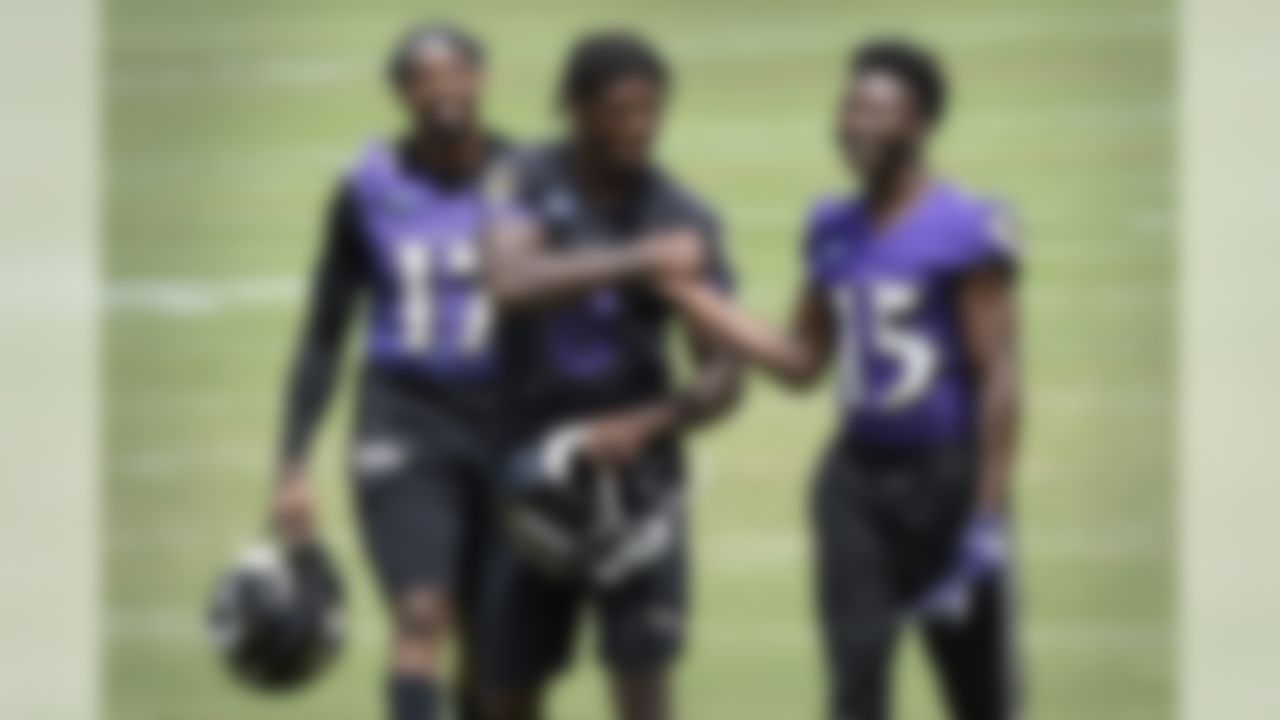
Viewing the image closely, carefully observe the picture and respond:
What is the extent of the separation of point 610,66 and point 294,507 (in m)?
0.69

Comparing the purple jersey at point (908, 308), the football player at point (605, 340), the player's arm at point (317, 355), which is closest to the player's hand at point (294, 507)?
the player's arm at point (317, 355)

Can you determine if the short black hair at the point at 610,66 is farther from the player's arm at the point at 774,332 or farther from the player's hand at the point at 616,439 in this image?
the player's hand at the point at 616,439

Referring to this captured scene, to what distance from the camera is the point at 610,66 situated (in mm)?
3377

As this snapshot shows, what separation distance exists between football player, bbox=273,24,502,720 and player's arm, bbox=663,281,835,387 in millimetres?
269

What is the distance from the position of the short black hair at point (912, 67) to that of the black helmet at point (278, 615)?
92 cm

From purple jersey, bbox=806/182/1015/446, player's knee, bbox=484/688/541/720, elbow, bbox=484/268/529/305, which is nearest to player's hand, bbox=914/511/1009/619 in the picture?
purple jersey, bbox=806/182/1015/446

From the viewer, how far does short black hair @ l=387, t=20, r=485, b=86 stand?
344cm

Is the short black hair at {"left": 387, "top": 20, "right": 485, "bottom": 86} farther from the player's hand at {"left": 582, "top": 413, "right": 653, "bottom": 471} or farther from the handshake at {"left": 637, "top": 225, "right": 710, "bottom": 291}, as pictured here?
the player's hand at {"left": 582, "top": 413, "right": 653, "bottom": 471}

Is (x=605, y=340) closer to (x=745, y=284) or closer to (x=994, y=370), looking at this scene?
(x=745, y=284)

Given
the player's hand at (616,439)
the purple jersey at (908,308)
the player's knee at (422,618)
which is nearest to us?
the purple jersey at (908,308)

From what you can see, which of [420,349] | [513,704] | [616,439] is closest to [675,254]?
[616,439]

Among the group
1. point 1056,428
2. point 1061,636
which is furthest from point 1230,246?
point 1061,636

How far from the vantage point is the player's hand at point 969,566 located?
10.7ft

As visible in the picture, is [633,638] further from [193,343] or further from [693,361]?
[193,343]
